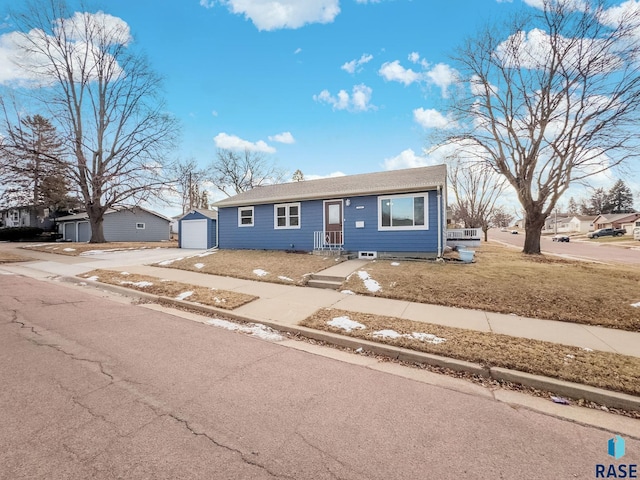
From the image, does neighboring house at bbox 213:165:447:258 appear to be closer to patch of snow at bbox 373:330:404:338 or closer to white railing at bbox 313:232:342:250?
white railing at bbox 313:232:342:250

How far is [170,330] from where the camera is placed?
16.7 feet

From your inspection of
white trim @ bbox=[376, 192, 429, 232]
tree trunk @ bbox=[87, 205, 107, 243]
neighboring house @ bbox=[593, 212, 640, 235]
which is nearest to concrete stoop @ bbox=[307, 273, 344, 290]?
white trim @ bbox=[376, 192, 429, 232]

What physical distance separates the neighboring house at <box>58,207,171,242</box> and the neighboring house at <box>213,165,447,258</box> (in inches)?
727

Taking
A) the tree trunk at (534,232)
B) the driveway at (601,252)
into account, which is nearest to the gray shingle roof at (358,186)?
the tree trunk at (534,232)

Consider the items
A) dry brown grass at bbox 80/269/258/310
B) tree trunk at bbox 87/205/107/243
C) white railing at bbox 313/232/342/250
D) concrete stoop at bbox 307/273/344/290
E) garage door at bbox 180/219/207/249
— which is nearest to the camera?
dry brown grass at bbox 80/269/258/310

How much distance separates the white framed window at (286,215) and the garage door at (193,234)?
23.1 feet

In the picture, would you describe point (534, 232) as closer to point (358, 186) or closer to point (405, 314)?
point (358, 186)

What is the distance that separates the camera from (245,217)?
53.5ft

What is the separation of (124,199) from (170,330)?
24005 mm

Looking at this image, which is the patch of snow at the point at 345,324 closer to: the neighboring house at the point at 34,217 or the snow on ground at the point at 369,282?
the snow on ground at the point at 369,282

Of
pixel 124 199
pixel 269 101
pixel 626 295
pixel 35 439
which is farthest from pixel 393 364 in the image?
pixel 124 199

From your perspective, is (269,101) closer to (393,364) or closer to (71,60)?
(393,364)

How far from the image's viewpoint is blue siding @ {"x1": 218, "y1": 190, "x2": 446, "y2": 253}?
1195 cm

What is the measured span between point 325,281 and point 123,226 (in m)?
30.6
